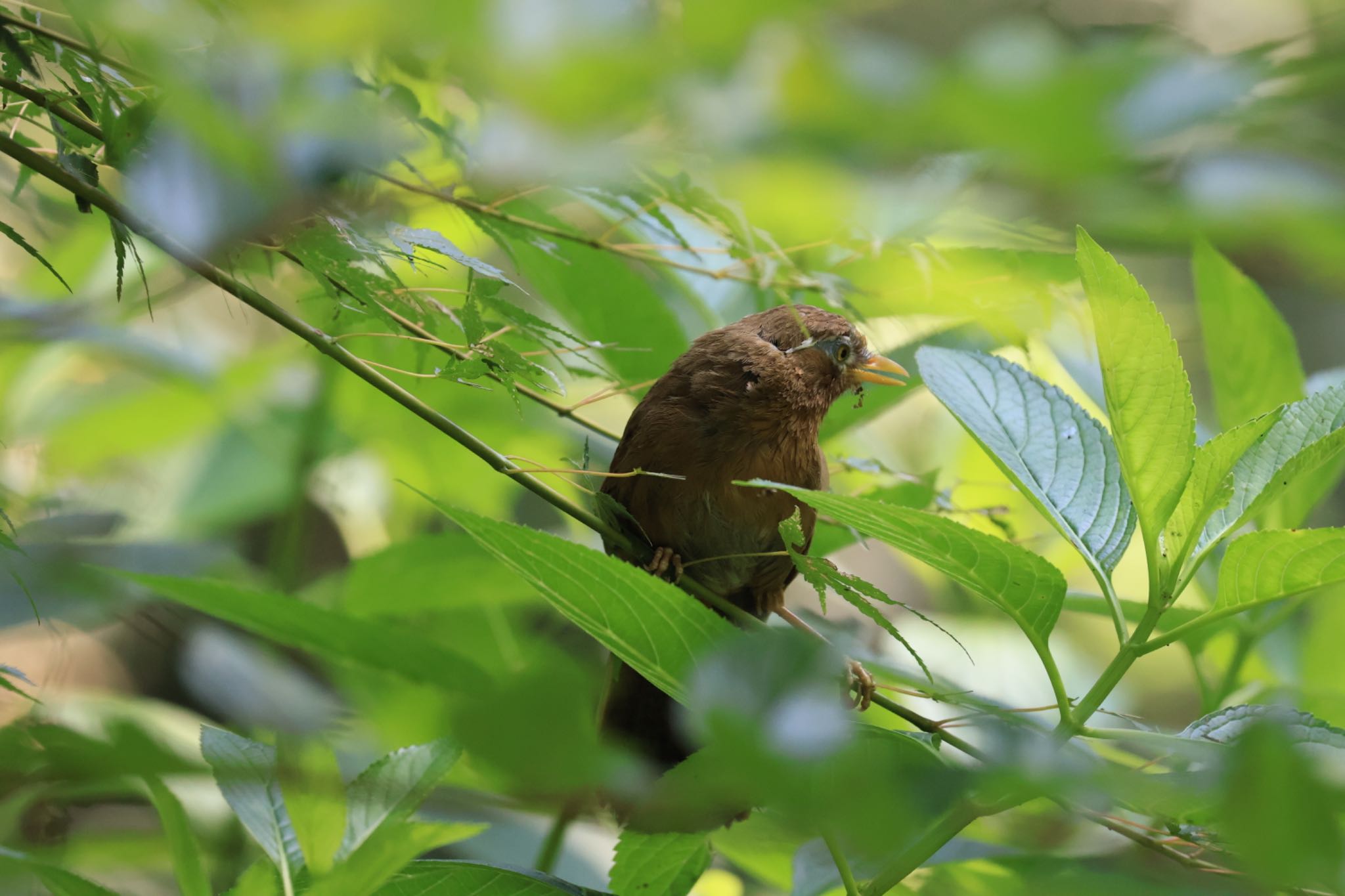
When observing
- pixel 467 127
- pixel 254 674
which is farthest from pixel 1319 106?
pixel 467 127

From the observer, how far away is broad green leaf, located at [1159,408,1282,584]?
117 centimetres

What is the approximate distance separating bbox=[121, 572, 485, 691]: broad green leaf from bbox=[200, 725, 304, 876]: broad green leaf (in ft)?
1.10

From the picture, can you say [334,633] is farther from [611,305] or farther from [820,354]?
[820,354]

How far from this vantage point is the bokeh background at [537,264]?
1.49ft

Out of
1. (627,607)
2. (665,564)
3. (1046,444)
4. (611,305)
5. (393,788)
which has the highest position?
(611,305)

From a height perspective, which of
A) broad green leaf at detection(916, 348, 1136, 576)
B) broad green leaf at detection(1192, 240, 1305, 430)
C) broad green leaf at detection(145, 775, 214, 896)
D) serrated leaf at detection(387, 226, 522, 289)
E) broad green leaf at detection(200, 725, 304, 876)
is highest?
broad green leaf at detection(1192, 240, 1305, 430)

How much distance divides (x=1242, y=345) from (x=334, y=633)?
Result: 1755 millimetres

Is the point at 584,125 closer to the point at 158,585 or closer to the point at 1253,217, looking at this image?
the point at 1253,217

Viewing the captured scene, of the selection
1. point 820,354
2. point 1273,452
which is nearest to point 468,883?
point 1273,452

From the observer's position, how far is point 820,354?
2.13 m

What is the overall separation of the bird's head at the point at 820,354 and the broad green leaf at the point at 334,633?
0.86 metres

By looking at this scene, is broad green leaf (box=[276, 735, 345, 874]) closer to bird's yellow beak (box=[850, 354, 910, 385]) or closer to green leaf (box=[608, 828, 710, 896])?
green leaf (box=[608, 828, 710, 896])

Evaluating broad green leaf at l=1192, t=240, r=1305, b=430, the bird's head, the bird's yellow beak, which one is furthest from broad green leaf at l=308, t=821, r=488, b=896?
broad green leaf at l=1192, t=240, r=1305, b=430

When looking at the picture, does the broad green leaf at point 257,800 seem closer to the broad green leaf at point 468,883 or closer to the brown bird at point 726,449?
the broad green leaf at point 468,883
